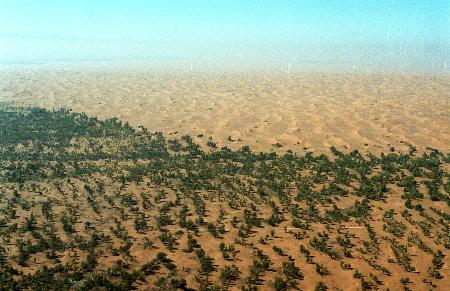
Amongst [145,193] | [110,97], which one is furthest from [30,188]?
[110,97]

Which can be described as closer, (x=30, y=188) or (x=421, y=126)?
(x=30, y=188)

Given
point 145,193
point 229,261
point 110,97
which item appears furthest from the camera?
point 110,97

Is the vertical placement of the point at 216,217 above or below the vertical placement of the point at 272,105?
below

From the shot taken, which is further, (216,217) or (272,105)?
(272,105)

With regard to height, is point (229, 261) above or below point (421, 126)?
below

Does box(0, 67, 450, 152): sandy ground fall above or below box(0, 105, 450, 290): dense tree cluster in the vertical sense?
above

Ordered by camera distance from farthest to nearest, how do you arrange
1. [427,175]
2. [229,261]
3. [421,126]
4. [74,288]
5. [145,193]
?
1. [421,126]
2. [427,175]
3. [145,193]
4. [229,261]
5. [74,288]

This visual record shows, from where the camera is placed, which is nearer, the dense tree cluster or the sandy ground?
the dense tree cluster

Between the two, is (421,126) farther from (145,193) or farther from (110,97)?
(110,97)
